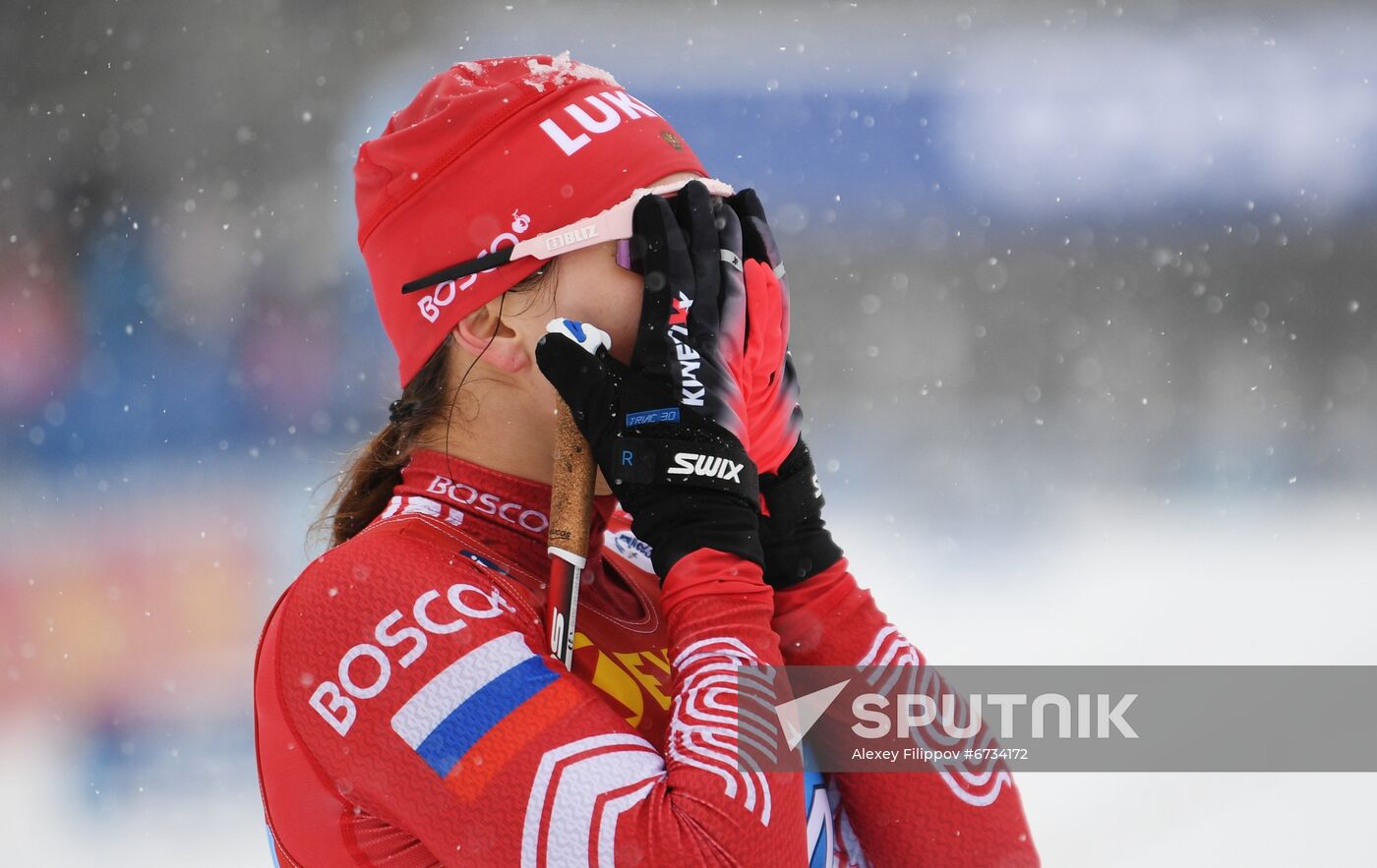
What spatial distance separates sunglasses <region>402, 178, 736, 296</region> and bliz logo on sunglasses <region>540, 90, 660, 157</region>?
3.1 inches

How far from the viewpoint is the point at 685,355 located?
103 cm

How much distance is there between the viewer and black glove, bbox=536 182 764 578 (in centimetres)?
101

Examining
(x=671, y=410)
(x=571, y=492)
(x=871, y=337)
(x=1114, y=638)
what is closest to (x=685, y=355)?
(x=671, y=410)

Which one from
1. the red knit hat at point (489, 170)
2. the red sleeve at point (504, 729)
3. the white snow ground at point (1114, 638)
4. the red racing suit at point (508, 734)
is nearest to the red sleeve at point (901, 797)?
the red racing suit at point (508, 734)

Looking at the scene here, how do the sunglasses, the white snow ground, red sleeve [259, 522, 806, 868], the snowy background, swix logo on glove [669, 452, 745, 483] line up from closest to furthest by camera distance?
red sleeve [259, 522, 806, 868] → swix logo on glove [669, 452, 745, 483] → the sunglasses → the white snow ground → the snowy background

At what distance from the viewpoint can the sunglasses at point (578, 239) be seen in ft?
3.68

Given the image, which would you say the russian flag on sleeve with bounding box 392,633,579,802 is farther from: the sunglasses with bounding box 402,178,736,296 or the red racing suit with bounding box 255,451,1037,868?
the sunglasses with bounding box 402,178,736,296

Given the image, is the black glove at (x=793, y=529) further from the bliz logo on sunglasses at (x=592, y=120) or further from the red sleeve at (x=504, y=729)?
the bliz logo on sunglasses at (x=592, y=120)

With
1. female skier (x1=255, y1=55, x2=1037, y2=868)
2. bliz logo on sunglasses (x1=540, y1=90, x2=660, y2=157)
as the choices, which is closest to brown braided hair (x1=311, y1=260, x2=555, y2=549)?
female skier (x1=255, y1=55, x2=1037, y2=868)

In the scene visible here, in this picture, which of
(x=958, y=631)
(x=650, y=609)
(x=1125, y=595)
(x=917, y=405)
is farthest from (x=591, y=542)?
(x=917, y=405)

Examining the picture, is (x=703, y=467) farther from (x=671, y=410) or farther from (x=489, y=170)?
(x=489, y=170)

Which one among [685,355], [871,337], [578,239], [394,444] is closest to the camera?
[685,355]

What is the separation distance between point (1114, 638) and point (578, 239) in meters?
2.54

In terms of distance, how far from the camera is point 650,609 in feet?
4.11
